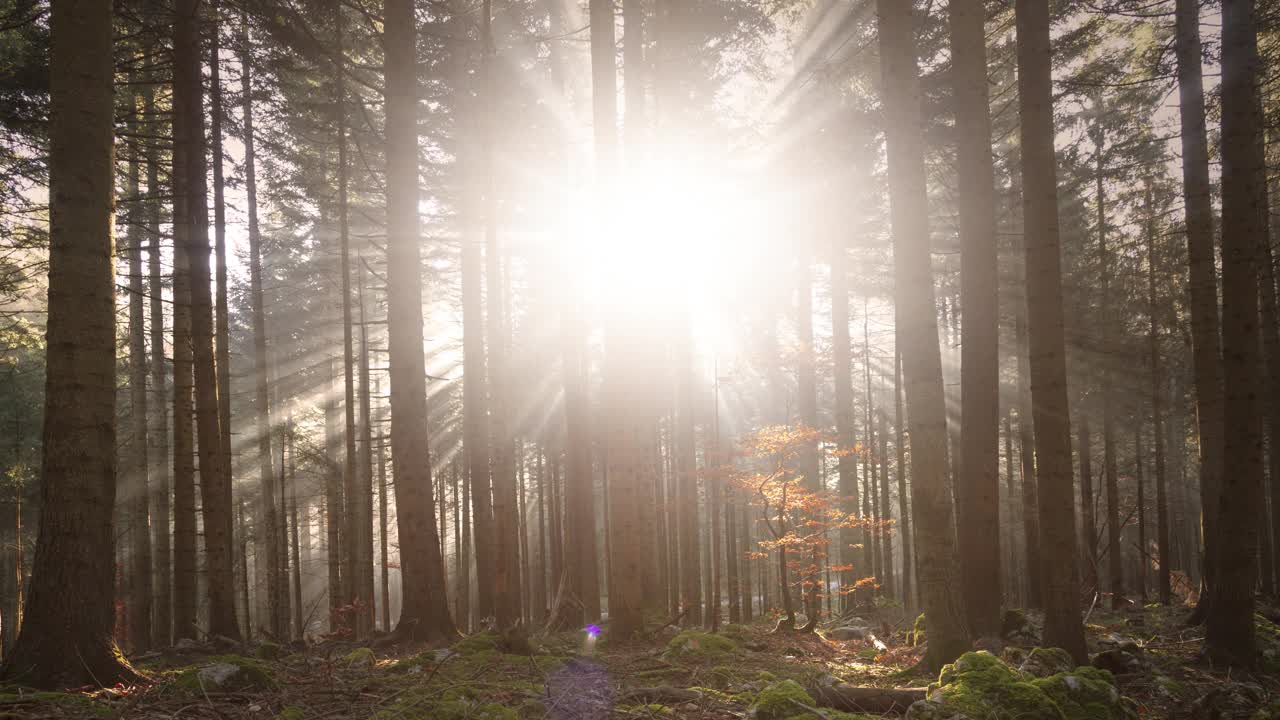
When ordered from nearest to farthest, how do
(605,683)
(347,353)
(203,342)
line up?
1. (605,683)
2. (203,342)
3. (347,353)

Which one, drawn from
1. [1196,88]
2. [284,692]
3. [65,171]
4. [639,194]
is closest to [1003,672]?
[284,692]

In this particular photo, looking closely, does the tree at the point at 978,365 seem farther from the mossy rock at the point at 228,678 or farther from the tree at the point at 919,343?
the mossy rock at the point at 228,678

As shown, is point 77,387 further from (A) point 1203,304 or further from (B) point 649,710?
(A) point 1203,304

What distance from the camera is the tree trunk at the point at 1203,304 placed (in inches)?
355

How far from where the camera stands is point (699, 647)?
825 centimetres

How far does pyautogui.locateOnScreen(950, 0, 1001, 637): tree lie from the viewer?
30.1 feet

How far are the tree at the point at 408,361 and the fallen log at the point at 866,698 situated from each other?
5.97 metres

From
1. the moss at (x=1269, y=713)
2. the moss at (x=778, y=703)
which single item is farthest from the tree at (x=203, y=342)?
the moss at (x=1269, y=713)

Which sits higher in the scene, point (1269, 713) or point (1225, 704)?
point (1269, 713)

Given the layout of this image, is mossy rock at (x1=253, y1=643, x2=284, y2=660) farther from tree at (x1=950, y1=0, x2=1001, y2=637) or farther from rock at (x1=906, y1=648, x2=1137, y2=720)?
tree at (x1=950, y1=0, x2=1001, y2=637)

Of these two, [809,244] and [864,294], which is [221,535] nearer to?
[809,244]

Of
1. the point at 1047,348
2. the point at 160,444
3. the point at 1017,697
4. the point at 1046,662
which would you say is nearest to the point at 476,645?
the point at 1017,697

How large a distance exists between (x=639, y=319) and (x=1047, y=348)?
4807 millimetres

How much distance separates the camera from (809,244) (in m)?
18.4
